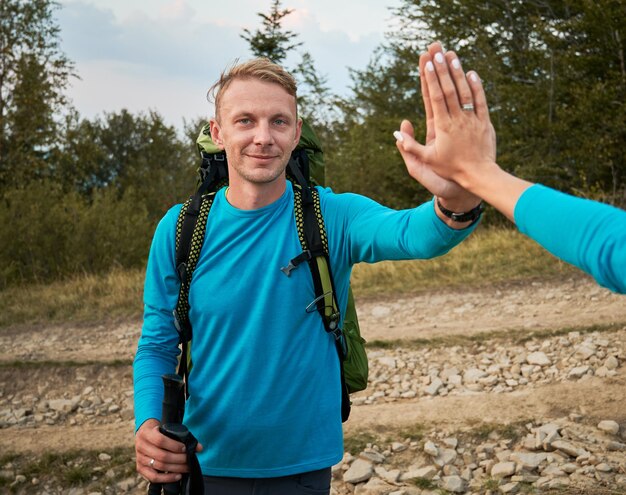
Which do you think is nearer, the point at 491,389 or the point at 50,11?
the point at 491,389

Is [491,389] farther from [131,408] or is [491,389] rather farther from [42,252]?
[42,252]

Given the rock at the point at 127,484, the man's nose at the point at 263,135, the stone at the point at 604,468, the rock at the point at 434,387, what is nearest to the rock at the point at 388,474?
the stone at the point at 604,468

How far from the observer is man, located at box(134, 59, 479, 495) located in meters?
2.50

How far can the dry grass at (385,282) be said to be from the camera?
1054 cm

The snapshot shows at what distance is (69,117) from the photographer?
71.3 feet

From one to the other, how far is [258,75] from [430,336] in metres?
5.99

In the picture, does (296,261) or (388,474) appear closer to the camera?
(296,261)

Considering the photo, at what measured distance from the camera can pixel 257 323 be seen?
2.49 metres

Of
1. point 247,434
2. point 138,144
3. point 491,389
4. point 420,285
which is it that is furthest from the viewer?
point 138,144

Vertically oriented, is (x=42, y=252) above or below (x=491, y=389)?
above

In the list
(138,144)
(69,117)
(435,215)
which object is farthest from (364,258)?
(138,144)

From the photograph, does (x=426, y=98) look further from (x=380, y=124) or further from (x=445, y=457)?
(x=380, y=124)

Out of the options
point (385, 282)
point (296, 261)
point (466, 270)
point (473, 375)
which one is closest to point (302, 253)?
point (296, 261)

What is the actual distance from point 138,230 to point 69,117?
7.35 meters
